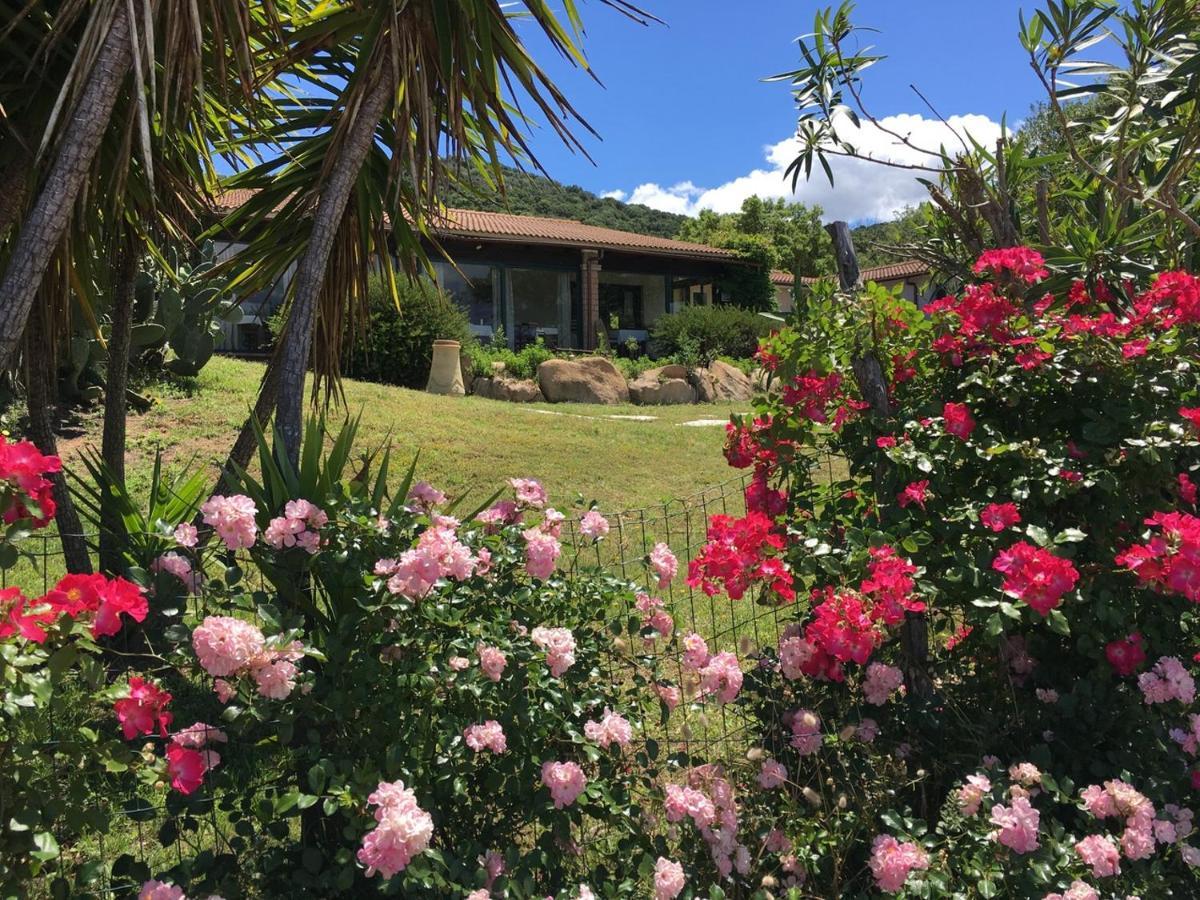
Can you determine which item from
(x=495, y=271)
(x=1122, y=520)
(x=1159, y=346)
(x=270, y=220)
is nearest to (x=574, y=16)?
(x=270, y=220)

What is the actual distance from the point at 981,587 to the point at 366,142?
2460mm

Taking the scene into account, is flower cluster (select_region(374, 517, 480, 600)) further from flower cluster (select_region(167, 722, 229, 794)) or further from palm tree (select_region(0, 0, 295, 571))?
palm tree (select_region(0, 0, 295, 571))

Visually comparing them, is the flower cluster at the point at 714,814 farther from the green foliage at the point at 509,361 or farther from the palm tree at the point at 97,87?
the green foliage at the point at 509,361

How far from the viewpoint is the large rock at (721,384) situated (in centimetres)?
1484

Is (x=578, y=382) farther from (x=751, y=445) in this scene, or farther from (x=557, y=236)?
(x=751, y=445)

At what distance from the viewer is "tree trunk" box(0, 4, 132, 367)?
8.33 feet

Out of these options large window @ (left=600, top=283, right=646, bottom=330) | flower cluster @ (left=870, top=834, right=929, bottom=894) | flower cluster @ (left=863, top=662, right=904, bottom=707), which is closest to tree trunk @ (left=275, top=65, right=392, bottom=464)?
flower cluster @ (left=863, top=662, right=904, bottom=707)

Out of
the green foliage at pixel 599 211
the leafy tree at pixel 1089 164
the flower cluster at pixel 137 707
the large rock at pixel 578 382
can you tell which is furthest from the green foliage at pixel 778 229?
the flower cluster at pixel 137 707

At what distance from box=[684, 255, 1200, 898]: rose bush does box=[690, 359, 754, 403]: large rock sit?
473 inches

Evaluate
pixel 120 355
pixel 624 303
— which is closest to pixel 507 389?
pixel 120 355

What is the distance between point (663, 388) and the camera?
14.4 m

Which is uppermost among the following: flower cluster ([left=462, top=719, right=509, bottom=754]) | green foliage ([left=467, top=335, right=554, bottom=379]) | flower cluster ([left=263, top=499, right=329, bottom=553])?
green foliage ([left=467, top=335, right=554, bottom=379])

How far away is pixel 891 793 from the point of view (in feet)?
6.73

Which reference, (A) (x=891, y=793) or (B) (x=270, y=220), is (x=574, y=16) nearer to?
(B) (x=270, y=220)
